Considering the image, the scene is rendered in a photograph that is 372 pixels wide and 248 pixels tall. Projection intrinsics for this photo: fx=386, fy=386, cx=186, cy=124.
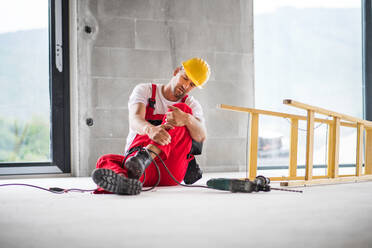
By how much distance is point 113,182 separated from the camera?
184cm

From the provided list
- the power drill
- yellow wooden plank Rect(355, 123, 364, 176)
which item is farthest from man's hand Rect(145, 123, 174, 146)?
yellow wooden plank Rect(355, 123, 364, 176)

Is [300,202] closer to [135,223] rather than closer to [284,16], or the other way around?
[135,223]

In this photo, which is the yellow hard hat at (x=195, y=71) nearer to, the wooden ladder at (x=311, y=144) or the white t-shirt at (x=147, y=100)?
the white t-shirt at (x=147, y=100)

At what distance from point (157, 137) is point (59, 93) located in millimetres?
1776

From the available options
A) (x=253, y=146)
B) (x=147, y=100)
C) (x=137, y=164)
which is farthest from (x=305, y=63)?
(x=137, y=164)

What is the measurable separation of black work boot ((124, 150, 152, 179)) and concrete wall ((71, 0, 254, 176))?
1475 millimetres

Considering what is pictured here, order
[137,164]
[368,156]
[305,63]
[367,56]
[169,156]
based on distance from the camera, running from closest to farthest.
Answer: [137,164] < [169,156] < [368,156] < [305,63] < [367,56]

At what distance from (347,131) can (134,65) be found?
274 cm

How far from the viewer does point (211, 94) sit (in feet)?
12.2

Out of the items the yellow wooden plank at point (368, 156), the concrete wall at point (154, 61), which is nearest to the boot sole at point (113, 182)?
the concrete wall at point (154, 61)

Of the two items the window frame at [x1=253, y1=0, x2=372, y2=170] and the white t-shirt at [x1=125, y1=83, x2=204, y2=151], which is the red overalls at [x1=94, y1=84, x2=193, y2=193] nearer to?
the white t-shirt at [x1=125, y1=83, x2=204, y2=151]

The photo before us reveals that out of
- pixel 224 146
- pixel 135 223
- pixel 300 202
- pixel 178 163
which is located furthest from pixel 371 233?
pixel 224 146

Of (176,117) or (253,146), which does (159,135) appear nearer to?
(176,117)

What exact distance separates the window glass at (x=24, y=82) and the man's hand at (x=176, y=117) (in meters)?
1.78
